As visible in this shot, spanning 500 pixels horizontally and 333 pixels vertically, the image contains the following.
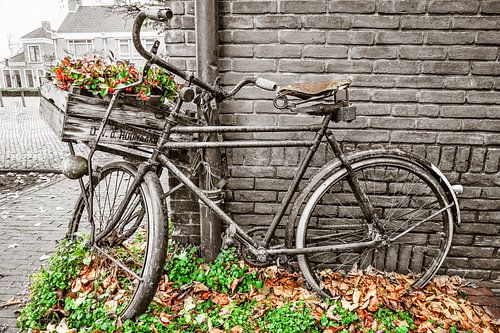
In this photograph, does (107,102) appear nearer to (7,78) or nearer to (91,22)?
(91,22)

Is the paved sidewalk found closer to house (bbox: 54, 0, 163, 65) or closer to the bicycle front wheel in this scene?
the bicycle front wheel

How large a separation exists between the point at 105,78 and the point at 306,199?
156 cm

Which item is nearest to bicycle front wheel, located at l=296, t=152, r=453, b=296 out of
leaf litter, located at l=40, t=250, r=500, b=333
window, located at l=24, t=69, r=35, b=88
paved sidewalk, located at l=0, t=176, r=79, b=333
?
leaf litter, located at l=40, t=250, r=500, b=333

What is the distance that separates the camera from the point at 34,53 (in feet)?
144

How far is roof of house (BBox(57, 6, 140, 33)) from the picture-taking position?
34.9m

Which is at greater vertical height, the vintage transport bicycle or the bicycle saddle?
the bicycle saddle

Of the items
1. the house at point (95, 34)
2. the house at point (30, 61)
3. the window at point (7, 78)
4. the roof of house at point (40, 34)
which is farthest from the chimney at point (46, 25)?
the window at point (7, 78)

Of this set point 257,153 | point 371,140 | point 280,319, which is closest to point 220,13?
point 257,153

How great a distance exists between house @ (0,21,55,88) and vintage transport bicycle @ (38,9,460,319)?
42727 millimetres

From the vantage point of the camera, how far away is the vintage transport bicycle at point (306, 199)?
2316 mm

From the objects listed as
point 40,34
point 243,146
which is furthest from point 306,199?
point 40,34

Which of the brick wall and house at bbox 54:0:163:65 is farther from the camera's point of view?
house at bbox 54:0:163:65

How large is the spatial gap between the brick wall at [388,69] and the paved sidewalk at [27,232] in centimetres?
217

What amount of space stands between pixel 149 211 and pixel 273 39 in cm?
149
